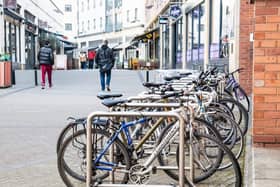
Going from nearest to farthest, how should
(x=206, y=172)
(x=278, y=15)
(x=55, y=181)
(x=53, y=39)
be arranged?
(x=206, y=172) → (x=55, y=181) → (x=278, y=15) → (x=53, y=39)

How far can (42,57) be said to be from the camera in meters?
20.1

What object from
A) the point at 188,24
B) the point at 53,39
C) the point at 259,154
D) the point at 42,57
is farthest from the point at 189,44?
the point at 53,39

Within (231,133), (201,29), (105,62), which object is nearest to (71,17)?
(201,29)

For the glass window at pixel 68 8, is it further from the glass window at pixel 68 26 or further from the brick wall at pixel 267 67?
the brick wall at pixel 267 67

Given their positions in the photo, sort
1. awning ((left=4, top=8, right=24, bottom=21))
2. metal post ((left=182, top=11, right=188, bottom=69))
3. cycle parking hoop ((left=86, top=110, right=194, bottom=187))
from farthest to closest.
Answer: awning ((left=4, top=8, right=24, bottom=21)), metal post ((left=182, top=11, right=188, bottom=69)), cycle parking hoop ((left=86, top=110, right=194, bottom=187))

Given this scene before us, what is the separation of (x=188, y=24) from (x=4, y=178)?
21313 millimetres

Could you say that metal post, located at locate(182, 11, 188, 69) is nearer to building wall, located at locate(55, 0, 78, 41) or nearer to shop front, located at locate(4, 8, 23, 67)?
shop front, located at locate(4, 8, 23, 67)

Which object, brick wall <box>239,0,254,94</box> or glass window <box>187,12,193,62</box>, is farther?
glass window <box>187,12,193,62</box>

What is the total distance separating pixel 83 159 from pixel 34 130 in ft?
14.3

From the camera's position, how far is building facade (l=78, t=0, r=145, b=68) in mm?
64188

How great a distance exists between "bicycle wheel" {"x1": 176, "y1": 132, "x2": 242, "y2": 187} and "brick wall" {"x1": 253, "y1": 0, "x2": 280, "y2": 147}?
4.20ft

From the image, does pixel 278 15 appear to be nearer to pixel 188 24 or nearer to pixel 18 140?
pixel 18 140

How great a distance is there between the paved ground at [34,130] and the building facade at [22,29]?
1328 centimetres

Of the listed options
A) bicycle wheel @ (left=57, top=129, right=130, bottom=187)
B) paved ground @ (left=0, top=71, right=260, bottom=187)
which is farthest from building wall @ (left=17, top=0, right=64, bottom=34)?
bicycle wheel @ (left=57, top=129, right=130, bottom=187)
